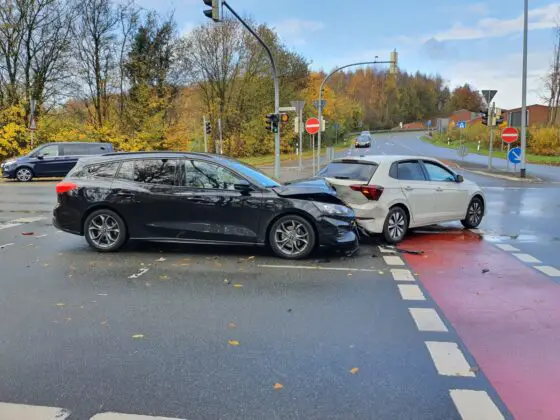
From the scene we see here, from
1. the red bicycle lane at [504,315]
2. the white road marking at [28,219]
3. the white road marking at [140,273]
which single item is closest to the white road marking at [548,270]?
the red bicycle lane at [504,315]

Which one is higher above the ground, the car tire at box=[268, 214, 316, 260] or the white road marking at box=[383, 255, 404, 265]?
the car tire at box=[268, 214, 316, 260]

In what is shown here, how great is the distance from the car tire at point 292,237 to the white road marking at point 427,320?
259 cm

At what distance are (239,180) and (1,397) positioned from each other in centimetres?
490

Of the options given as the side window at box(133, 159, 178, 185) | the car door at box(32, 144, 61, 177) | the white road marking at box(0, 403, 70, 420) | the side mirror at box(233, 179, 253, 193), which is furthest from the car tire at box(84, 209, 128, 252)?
the car door at box(32, 144, 61, 177)

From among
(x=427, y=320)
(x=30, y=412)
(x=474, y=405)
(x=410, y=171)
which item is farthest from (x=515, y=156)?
(x=30, y=412)

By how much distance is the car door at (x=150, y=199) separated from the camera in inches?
318

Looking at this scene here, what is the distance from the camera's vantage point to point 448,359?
4.15 meters

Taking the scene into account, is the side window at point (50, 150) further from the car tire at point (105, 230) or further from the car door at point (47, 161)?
the car tire at point (105, 230)

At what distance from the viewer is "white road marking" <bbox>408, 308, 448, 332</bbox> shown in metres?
4.87

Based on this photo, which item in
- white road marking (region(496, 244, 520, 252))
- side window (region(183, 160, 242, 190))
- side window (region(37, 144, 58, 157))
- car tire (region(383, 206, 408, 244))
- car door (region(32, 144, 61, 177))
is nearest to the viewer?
side window (region(183, 160, 242, 190))

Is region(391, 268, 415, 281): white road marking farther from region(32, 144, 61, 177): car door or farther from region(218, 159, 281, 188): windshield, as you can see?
region(32, 144, 61, 177): car door

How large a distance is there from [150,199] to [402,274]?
158 inches

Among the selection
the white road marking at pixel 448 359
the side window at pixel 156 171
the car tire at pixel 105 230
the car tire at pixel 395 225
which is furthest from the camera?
the car tire at pixel 395 225

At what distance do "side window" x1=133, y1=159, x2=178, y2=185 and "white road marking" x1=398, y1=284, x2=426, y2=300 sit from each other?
12.9 feet
